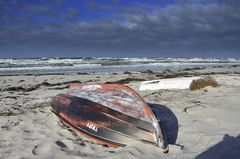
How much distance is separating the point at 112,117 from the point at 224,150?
172 centimetres

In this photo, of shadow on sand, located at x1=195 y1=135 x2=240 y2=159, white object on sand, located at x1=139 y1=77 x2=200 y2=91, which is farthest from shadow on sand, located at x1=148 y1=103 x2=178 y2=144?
white object on sand, located at x1=139 y1=77 x2=200 y2=91

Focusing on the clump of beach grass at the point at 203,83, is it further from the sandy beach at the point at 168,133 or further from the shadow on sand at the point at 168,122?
the shadow on sand at the point at 168,122

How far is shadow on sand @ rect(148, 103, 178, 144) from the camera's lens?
14.4 feet

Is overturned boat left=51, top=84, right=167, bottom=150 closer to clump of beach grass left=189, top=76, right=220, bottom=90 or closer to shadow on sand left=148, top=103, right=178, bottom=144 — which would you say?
shadow on sand left=148, top=103, right=178, bottom=144

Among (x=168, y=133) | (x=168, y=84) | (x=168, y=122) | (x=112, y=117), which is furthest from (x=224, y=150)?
(x=168, y=84)

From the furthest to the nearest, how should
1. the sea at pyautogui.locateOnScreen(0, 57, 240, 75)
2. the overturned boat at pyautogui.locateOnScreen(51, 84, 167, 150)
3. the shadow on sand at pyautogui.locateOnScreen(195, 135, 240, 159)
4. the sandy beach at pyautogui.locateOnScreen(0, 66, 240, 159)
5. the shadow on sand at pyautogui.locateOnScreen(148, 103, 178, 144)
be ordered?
the sea at pyautogui.locateOnScreen(0, 57, 240, 75) < the shadow on sand at pyautogui.locateOnScreen(148, 103, 178, 144) < the overturned boat at pyautogui.locateOnScreen(51, 84, 167, 150) < the sandy beach at pyautogui.locateOnScreen(0, 66, 240, 159) < the shadow on sand at pyautogui.locateOnScreen(195, 135, 240, 159)

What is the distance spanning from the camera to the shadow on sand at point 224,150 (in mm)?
3463

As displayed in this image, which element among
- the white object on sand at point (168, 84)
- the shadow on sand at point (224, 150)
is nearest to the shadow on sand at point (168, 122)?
the shadow on sand at point (224, 150)

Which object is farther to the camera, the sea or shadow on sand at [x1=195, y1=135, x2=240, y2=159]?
the sea

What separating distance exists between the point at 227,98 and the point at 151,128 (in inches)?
135

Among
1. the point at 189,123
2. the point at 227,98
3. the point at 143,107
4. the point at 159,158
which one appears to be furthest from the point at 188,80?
the point at 159,158

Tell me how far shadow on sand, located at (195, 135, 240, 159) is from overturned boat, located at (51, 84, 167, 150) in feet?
1.99

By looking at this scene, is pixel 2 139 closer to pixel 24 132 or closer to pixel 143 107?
pixel 24 132

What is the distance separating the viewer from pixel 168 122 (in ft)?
16.5
